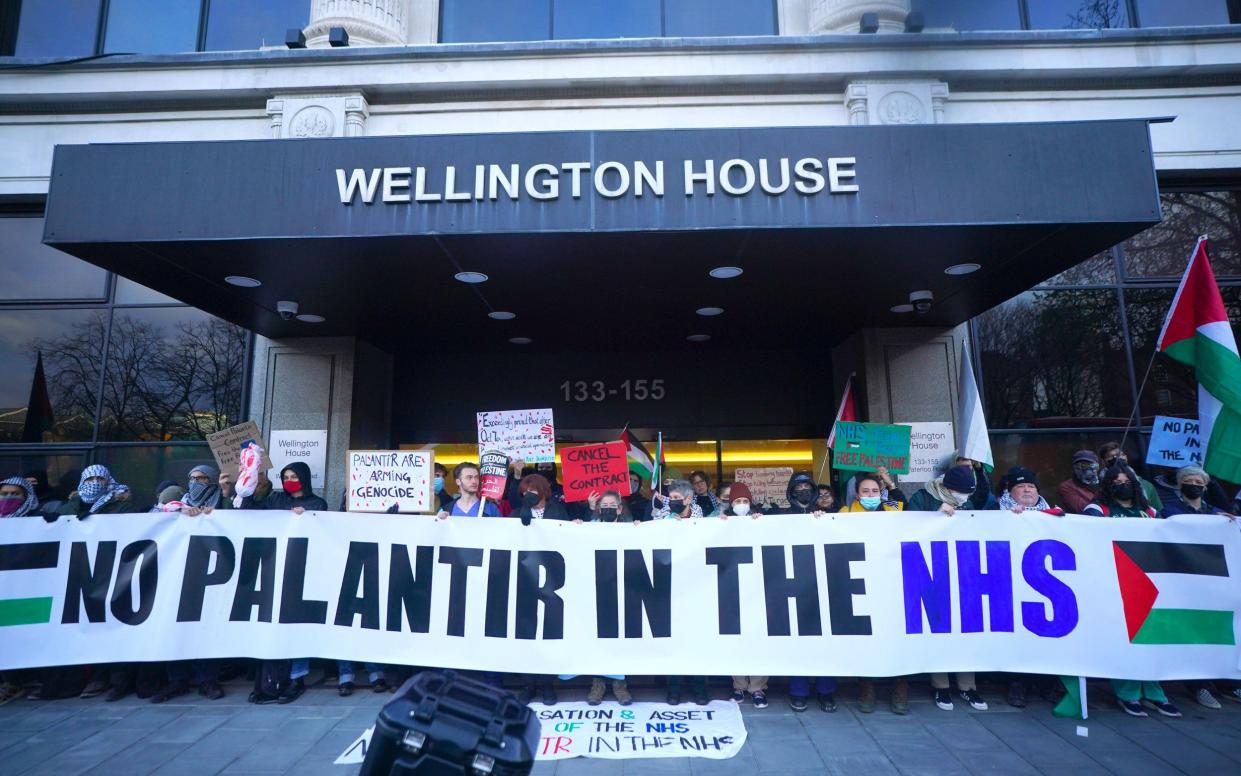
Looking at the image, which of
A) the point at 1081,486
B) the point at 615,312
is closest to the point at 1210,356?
the point at 1081,486

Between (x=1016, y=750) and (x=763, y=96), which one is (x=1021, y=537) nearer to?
(x=1016, y=750)

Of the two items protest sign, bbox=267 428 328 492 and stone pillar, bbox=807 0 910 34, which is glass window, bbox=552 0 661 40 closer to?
stone pillar, bbox=807 0 910 34

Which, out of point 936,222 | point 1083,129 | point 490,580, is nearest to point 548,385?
point 490,580

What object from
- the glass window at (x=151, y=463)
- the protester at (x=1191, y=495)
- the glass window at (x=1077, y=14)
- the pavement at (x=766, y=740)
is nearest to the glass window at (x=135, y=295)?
the glass window at (x=151, y=463)

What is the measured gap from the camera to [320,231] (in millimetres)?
5234

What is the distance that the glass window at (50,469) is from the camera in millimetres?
8469

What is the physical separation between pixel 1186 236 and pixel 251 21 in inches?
517

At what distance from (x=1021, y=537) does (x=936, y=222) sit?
2.57 meters

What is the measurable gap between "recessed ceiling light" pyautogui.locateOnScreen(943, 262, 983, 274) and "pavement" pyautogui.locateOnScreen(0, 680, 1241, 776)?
3681 mm

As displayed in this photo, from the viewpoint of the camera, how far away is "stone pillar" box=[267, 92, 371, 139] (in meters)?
8.45

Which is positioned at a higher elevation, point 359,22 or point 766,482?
point 359,22

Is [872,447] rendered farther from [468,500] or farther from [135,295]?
[135,295]

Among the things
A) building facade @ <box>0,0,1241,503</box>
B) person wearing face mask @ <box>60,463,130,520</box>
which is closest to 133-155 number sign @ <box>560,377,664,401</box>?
building facade @ <box>0,0,1241,503</box>

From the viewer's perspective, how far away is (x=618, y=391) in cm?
928
